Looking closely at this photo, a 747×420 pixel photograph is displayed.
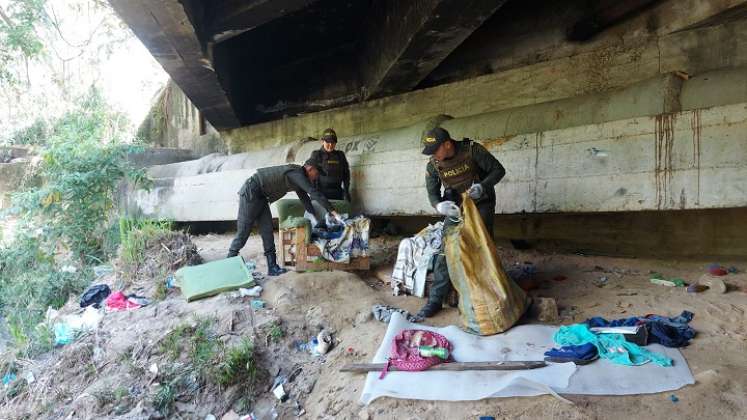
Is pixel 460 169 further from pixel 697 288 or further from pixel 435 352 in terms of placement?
pixel 697 288

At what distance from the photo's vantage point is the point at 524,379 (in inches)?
83.6

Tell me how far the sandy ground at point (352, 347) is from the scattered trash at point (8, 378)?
0.47 feet

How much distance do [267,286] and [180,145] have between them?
24.4ft

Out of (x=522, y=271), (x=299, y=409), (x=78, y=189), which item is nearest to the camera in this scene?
(x=299, y=409)

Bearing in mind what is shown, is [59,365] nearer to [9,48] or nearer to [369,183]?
[369,183]

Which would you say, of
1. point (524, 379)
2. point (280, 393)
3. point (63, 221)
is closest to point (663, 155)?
point (524, 379)

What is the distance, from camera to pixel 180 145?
10.2 meters

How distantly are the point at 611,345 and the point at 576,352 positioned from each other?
25 cm

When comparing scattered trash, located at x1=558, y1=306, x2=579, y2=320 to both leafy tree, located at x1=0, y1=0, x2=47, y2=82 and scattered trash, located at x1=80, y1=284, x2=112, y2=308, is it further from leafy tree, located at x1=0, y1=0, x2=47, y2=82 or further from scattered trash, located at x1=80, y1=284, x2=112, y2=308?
leafy tree, located at x1=0, y1=0, x2=47, y2=82

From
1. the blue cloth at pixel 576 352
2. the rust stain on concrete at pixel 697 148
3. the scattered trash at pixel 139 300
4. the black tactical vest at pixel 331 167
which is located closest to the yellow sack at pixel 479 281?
the blue cloth at pixel 576 352

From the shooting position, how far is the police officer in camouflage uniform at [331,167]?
210 inches

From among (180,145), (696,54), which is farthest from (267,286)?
(180,145)

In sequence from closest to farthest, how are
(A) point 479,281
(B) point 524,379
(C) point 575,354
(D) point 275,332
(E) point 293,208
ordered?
(B) point 524,379 → (C) point 575,354 → (A) point 479,281 → (D) point 275,332 → (E) point 293,208

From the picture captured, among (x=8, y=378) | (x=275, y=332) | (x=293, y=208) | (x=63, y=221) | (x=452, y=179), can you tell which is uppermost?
(x=452, y=179)
